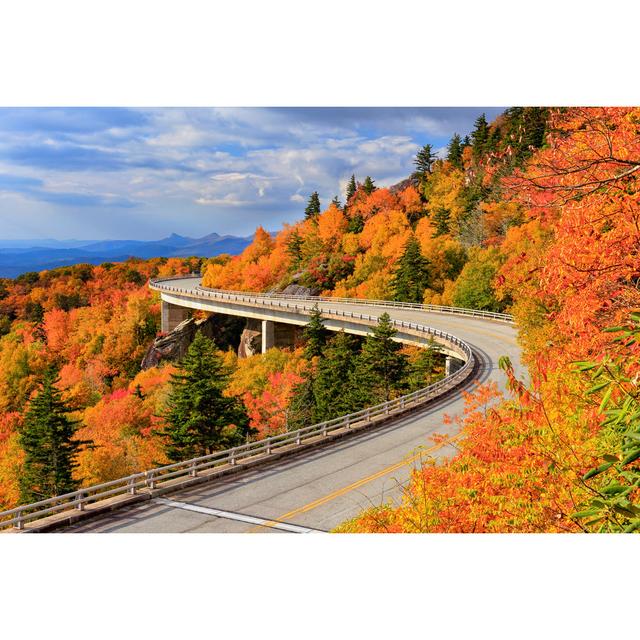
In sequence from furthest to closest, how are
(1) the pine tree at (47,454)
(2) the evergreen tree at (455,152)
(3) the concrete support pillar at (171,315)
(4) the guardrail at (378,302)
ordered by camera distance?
1. (3) the concrete support pillar at (171,315)
2. (2) the evergreen tree at (455,152)
3. (4) the guardrail at (378,302)
4. (1) the pine tree at (47,454)

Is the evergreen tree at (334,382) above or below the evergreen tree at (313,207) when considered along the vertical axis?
below

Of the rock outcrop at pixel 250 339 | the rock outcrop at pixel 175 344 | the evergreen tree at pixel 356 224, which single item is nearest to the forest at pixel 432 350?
the evergreen tree at pixel 356 224

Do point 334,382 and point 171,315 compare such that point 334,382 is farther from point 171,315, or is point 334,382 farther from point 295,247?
point 171,315

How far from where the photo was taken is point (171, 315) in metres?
79.2

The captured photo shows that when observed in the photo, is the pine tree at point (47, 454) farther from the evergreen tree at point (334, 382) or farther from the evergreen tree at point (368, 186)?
the evergreen tree at point (368, 186)

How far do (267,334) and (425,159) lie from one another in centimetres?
3016

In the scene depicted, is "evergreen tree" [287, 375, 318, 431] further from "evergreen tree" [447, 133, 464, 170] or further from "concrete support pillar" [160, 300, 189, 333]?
"concrete support pillar" [160, 300, 189, 333]

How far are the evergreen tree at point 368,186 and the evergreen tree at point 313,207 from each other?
18.9ft

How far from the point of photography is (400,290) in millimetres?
58219

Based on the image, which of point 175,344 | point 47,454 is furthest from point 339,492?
point 175,344

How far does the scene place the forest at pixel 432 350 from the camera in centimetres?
917

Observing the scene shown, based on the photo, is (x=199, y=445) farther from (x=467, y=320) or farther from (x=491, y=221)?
(x=491, y=221)

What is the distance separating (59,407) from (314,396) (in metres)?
15.2

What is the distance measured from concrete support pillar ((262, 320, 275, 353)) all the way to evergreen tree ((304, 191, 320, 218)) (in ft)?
56.7
